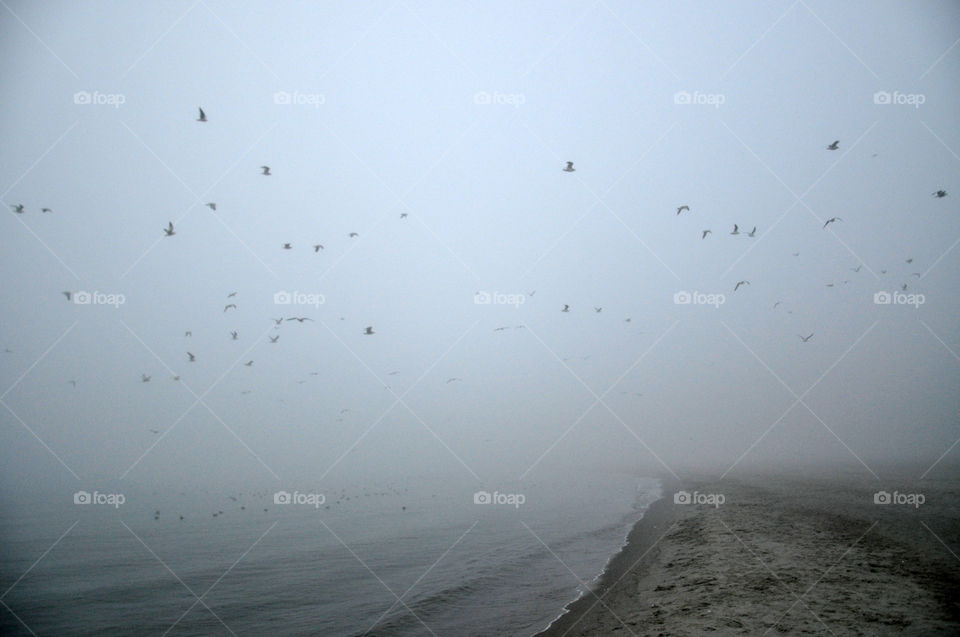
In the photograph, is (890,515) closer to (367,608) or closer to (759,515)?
(759,515)

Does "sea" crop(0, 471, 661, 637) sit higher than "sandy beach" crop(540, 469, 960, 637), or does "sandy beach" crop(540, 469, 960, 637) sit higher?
"sandy beach" crop(540, 469, 960, 637)

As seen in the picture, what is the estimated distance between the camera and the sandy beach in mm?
9328

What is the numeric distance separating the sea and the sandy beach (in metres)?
1.51

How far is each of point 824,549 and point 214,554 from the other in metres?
19.5

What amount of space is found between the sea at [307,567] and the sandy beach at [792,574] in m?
1.51

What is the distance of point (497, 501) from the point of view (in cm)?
3334

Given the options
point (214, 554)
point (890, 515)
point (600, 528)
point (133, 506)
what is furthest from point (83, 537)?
point (890, 515)

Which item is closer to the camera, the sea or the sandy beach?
the sandy beach

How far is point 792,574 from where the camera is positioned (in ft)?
38.1

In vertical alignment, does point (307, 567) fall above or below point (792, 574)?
below

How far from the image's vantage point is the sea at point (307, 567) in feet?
38.9

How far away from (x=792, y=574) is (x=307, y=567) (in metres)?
13.8

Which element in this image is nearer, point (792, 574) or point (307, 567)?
point (792, 574)

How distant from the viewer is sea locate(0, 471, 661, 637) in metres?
11.9
